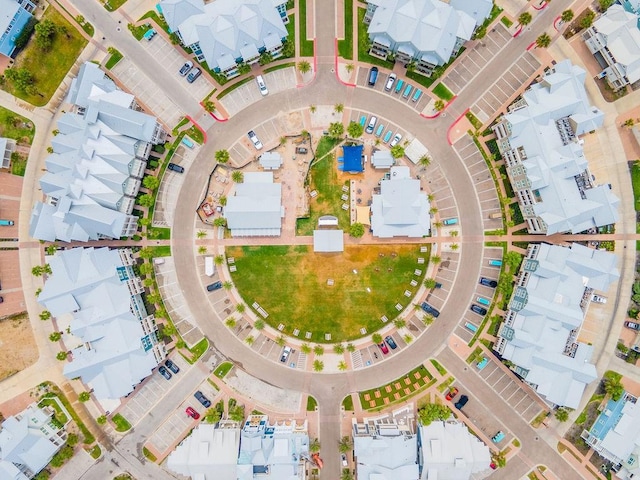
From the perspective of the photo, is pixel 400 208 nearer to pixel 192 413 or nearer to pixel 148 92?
pixel 148 92

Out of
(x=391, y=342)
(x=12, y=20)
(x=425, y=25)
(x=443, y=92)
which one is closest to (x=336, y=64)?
(x=425, y=25)

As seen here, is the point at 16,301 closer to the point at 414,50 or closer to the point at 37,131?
the point at 37,131

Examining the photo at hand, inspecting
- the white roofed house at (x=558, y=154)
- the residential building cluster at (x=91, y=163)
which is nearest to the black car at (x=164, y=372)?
the residential building cluster at (x=91, y=163)

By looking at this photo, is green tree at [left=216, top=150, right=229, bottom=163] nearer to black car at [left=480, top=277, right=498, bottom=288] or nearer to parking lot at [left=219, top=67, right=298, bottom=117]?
parking lot at [left=219, top=67, right=298, bottom=117]

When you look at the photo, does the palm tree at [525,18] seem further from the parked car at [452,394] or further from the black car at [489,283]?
the parked car at [452,394]

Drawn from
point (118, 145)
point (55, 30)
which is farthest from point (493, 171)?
point (55, 30)
